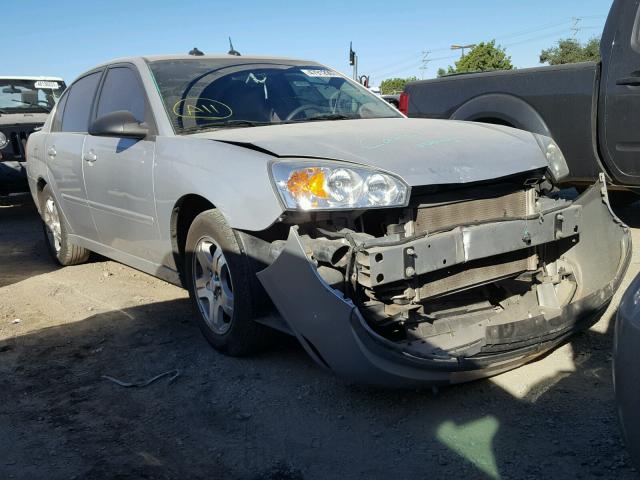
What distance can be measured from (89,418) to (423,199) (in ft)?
6.48

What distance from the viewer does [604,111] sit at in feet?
17.4

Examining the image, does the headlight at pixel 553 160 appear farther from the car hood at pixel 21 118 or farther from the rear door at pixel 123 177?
the car hood at pixel 21 118

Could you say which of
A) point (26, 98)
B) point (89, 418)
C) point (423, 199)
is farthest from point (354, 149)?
point (26, 98)

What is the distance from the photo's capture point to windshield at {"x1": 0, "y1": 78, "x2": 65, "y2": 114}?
10.7 meters

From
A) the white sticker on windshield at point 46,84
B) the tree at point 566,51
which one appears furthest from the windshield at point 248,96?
the tree at point 566,51

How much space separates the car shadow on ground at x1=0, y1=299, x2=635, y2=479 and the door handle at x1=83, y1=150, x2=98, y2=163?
1611mm

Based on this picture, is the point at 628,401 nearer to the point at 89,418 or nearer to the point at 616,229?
the point at 616,229

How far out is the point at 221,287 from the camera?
146 inches

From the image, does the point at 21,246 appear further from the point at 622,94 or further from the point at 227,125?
the point at 622,94

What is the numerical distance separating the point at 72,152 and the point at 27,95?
6555mm

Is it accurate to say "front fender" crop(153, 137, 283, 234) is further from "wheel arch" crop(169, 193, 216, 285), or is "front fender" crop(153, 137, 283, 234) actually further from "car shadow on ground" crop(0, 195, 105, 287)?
"car shadow on ground" crop(0, 195, 105, 287)

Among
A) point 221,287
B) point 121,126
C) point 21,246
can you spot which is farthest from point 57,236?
point 221,287

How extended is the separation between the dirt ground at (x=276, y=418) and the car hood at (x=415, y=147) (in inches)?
41.8

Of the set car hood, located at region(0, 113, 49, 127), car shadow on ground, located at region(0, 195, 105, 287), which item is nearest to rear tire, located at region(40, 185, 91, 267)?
car shadow on ground, located at region(0, 195, 105, 287)
